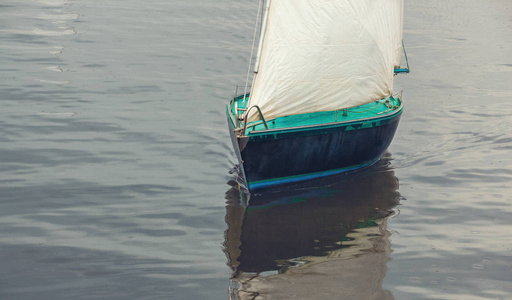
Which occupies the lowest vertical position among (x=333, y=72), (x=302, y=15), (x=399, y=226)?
(x=399, y=226)

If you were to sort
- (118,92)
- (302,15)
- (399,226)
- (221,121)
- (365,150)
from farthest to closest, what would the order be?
(118,92)
(221,121)
(365,150)
(302,15)
(399,226)

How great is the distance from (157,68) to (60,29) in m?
9.64

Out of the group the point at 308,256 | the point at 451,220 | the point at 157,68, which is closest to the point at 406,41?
the point at 157,68

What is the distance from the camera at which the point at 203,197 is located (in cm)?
1988

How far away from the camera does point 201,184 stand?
68.3ft

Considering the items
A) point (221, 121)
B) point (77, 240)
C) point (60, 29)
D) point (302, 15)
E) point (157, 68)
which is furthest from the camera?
point (60, 29)

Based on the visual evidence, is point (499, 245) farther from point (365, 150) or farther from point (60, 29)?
point (60, 29)

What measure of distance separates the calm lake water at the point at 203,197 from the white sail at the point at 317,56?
8.44ft

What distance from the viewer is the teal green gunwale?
65.0ft

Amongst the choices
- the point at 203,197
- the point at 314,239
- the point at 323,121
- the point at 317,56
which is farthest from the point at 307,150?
the point at 314,239

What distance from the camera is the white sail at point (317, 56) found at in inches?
808

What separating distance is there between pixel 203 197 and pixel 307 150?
336 centimetres

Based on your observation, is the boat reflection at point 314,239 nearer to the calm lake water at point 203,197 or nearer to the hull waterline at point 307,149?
the calm lake water at point 203,197

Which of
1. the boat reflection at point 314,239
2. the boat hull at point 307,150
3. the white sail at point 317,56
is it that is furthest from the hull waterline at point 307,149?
the white sail at point 317,56
